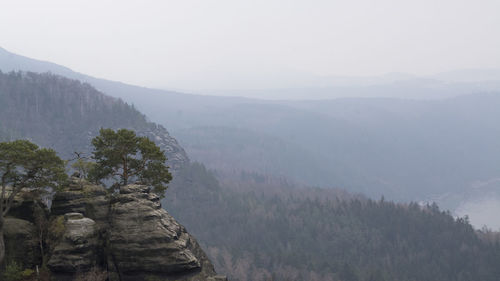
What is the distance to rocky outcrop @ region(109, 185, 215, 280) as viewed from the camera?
3322cm

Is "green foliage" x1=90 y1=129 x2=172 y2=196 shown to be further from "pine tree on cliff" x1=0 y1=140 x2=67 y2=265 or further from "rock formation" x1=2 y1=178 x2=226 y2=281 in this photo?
"pine tree on cliff" x1=0 y1=140 x2=67 y2=265

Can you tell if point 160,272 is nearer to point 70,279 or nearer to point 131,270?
point 131,270

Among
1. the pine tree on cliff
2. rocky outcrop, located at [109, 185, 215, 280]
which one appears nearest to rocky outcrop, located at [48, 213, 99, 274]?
rocky outcrop, located at [109, 185, 215, 280]

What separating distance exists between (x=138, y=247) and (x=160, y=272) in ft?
9.41

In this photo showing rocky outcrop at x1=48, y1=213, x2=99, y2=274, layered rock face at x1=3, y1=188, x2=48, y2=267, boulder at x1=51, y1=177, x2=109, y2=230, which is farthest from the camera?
boulder at x1=51, y1=177, x2=109, y2=230

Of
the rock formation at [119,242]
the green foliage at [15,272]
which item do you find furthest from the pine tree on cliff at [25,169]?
the rock formation at [119,242]

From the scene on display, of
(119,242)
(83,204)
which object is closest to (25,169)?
(83,204)

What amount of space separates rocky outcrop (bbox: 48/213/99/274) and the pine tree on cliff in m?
4.69

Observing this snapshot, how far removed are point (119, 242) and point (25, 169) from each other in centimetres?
1160

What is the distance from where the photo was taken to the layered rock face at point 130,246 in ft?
109

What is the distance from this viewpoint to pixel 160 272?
33156 millimetres

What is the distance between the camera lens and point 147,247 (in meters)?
33.4

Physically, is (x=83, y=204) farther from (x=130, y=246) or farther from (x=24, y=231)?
(x=130, y=246)

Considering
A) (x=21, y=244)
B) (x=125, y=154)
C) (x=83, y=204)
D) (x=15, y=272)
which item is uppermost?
(x=125, y=154)
